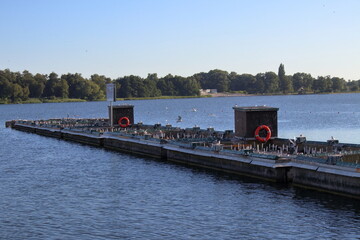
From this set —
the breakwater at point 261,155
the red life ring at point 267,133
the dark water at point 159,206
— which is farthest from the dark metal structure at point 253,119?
the dark water at point 159,206

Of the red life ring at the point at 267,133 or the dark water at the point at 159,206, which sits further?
the red life ring at the point at 267,133

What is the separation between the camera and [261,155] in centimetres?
4488

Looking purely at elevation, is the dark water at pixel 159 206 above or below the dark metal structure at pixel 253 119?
below

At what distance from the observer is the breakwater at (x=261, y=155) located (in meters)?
38.3

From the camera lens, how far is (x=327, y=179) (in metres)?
38.7

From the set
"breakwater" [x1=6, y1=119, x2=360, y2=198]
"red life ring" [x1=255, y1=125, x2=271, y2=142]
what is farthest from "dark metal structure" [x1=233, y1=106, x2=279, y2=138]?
"breakwater" [x1=6, y1=119, x2=360, y2=198]

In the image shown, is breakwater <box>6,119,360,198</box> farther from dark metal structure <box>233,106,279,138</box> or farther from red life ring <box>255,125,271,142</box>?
dark metal structure <box>233,106,279,138</box>

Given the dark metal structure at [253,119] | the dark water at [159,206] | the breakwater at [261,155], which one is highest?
the dark metal structure at [253,119]

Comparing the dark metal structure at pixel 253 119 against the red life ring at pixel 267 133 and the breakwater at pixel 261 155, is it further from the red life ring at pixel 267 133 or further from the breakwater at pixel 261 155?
the breakwater at pixel 261 155

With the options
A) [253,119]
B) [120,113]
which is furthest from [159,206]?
[120,113]

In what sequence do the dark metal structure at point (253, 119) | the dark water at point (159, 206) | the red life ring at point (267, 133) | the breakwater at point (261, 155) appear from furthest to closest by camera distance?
the dark metal structure at point (253, 119)
the red life ring at point (267, 133)
the breakwater at point (261, 155)
the dark water at point (159, 206)

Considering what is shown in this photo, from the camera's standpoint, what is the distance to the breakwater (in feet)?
126

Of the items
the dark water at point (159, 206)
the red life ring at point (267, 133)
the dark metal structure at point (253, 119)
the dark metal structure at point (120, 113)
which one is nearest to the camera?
the dark water at point (159, 206)

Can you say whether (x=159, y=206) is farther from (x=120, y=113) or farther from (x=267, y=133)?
(x=120, y=113)
